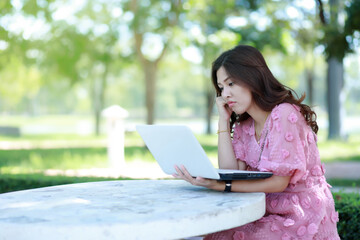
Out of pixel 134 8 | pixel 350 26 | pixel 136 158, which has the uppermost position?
pixel 134 8

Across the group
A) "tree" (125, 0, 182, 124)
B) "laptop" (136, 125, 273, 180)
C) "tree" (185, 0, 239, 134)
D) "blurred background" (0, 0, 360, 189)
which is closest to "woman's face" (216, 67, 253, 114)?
"laptop" (136, 125, 273, 180)

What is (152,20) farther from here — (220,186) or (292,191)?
(220,186)

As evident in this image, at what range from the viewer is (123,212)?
6.57 feet

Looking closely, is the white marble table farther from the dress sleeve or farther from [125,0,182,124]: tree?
[125,0,182,124]: tree

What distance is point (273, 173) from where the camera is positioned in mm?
2496

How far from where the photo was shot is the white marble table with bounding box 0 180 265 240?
1799mm

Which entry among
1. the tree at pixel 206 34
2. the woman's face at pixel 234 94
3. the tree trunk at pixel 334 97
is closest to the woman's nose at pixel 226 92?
the woman's face at pixel 234 94

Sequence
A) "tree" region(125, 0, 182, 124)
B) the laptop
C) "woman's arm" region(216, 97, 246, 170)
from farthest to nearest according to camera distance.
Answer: "tree" region(125, 0, 182, 124) < "woman's arm" region(216, 97, 246, 170) < the laptop

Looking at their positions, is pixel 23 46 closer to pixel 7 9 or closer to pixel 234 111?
pixel 7 9

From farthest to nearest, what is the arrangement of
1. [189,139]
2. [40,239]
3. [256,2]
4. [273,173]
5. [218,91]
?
1. [256,2]
2. [218,91]
3. [273,173]
4. [189,139]
5. [40,239]

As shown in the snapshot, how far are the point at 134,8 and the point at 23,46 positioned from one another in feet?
14.2

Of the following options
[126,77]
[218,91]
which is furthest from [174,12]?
[126,77]

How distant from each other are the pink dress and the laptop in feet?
0.48

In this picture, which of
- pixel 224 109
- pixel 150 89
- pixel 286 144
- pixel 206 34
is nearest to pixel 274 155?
pixel 286 144
